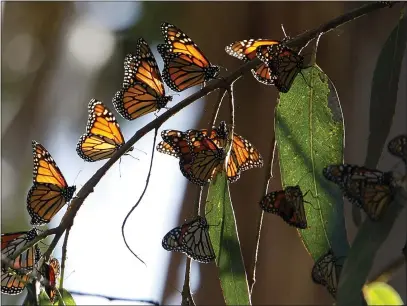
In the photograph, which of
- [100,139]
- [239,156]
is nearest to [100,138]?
[100,139]

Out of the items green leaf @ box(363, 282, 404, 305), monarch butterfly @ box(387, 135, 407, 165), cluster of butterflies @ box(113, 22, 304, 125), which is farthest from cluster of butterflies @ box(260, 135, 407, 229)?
cluster of butterflies @ box(113, 22, 304, 125)

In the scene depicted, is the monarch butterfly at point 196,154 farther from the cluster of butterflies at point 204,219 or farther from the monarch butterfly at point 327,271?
the monarch butterfly at point 327,271

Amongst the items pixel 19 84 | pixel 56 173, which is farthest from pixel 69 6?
pixel 56 173

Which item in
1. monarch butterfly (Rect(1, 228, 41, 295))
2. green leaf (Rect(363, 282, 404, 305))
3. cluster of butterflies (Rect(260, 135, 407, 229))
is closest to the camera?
green leaf (Rect(363, 282, 404, 305))

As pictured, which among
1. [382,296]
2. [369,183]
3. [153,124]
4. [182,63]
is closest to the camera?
[382,296]

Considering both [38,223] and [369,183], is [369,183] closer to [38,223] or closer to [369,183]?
[369,183]

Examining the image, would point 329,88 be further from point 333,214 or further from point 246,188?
point 246,188

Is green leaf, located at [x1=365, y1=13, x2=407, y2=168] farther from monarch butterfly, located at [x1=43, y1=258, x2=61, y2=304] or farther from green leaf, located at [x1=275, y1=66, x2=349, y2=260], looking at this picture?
monarch butterfly, located at [x1=43, y1=258, x2=61, y2=304]
